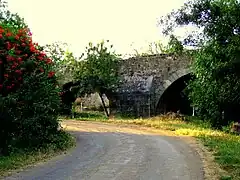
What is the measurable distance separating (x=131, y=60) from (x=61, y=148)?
16.4m

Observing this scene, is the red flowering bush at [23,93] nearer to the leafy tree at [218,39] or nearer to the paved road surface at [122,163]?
the paved road surface at [122,163]

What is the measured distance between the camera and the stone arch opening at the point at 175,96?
26266 millimetres

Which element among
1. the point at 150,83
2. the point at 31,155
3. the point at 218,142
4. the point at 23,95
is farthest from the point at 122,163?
the point at 150,83

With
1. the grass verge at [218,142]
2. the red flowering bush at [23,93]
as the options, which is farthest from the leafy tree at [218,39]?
the red flowering bush at [23,93]

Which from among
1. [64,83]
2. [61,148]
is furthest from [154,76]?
[61,148]

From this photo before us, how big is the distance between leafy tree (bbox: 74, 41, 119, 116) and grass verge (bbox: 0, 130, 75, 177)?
1354 centimetres

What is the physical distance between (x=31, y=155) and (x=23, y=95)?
1.73 metres

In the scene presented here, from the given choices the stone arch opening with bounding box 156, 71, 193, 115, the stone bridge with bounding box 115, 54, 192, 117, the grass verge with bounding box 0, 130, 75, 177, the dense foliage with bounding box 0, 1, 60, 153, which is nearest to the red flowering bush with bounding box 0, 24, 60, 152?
the dense foliage with bounding box 0, 1, 60, 153

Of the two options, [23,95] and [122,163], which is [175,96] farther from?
[122,163]

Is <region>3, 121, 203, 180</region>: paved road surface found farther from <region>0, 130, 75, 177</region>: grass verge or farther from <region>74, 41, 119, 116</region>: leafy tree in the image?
<region>74, 41, 119, 116</region>: leafy tree

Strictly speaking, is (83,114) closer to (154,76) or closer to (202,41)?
(154,76)

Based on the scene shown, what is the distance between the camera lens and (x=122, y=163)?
9.91m

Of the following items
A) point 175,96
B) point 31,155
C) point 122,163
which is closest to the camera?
point 122,163

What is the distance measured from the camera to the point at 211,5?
588 inches
